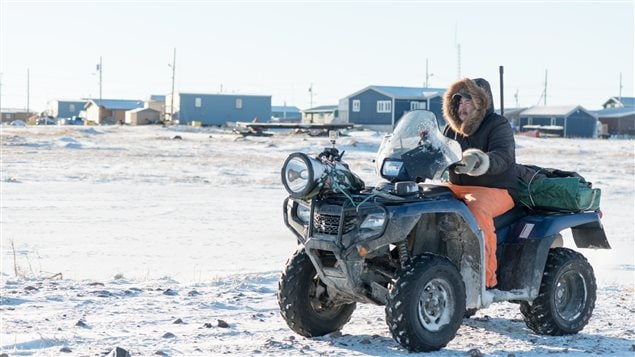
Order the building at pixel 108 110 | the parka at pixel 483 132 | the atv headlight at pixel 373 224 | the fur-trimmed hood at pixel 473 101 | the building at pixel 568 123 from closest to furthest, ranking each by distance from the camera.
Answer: the atv headlight at pixel 373 224 → the parka at pixel 483 132 → the fur-trimmed hood at pixel 473 101 → the building at pixel 568 123 → the building at pixel 108 110

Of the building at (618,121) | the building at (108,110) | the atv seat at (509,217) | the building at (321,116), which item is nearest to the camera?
the atv seat at (509,217)

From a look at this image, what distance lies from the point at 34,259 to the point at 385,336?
20.3 feet

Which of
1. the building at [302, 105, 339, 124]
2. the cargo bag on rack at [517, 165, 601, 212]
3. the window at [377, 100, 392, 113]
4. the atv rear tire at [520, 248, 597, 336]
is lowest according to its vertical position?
the atv rear tire at [520, 248, 597, 336]

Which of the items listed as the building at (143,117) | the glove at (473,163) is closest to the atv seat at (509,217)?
the glove at (473,163)

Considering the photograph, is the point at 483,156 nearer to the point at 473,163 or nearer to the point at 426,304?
the point at 473,163

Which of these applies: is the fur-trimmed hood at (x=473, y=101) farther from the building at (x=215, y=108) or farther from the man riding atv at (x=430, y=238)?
the building at (x=215, y=108)

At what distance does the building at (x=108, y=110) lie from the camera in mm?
106375

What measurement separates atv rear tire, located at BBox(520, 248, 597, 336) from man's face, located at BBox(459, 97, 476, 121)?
4.41 ft

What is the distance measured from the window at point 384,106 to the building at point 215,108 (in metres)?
17.9

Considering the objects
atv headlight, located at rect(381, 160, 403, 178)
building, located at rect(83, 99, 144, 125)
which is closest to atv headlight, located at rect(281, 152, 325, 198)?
atv headlight, located at rect(381, 160, 403, 178)

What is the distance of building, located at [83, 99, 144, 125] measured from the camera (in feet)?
349

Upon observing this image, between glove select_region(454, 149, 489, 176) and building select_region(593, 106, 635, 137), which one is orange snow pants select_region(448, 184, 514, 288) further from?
building select_region(593, 106, 635, 137)

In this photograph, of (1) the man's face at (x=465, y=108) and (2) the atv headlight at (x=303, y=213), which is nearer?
(2) the atv headlight at (x=303, y=213)

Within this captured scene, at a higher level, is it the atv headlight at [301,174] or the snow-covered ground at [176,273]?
the atv headlight at [301,174]
